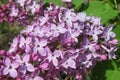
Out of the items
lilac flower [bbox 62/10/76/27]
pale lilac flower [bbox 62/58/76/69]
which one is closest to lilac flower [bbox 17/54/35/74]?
pale lilac flower [bbox 62/58/76/69]

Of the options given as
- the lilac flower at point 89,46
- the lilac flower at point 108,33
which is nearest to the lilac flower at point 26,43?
Result: the lilac flower at point 89,46

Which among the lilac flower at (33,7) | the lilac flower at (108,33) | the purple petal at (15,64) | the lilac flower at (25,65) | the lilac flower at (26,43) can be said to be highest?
the lilac flower at (33,7)

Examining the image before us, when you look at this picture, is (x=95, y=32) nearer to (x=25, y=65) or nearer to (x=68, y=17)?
(x=68, y=17)

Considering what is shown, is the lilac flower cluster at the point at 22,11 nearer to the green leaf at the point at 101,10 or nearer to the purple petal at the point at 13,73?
the green leaf at the point at 101,10

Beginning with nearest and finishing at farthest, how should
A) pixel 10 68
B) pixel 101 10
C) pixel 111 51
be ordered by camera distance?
1. pixel 10 68
2. pixel 111 51
3. pixel 101 10

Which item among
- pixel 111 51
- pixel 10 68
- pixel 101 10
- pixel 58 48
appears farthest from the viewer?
pixel 101 10

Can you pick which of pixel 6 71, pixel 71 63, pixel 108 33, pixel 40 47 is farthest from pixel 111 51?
pixel 6 71
